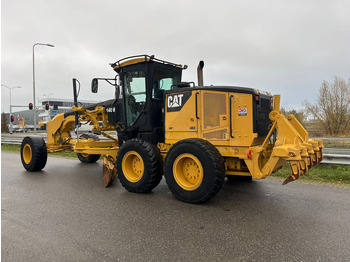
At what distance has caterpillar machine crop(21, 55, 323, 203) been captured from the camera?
4598 millimetres

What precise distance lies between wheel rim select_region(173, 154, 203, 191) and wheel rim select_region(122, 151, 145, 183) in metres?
1.05

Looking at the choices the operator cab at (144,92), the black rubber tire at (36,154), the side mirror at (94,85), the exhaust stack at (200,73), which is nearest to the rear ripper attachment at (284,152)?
the exhaust stack at (200,73)

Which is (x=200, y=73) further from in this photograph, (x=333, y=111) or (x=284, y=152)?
(x=333, y=111)

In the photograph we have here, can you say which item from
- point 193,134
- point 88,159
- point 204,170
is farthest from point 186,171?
point 88,159

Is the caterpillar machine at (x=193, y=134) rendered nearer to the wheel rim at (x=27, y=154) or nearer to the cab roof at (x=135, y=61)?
the cab roof at (x=135, y=61)

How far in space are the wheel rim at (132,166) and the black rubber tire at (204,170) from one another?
1.09 meters

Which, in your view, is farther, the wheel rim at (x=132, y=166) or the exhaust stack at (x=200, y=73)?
the exhaust stack at (x=200, y=73)

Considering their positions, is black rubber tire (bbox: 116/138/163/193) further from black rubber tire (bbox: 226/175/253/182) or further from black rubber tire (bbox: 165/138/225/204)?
black rubber tire (bbox: 226/175/253/182)

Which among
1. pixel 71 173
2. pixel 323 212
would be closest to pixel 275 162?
pixel 323 212

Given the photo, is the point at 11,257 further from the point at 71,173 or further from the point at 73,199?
the point at 71,173

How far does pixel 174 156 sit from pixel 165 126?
96 cm

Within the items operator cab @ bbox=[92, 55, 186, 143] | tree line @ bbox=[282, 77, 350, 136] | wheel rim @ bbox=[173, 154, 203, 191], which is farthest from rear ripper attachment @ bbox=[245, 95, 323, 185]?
tree line @ bbox=[282, 77, 350, 136]

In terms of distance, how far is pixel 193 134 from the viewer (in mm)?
5324

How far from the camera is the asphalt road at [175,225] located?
3.06 meters
